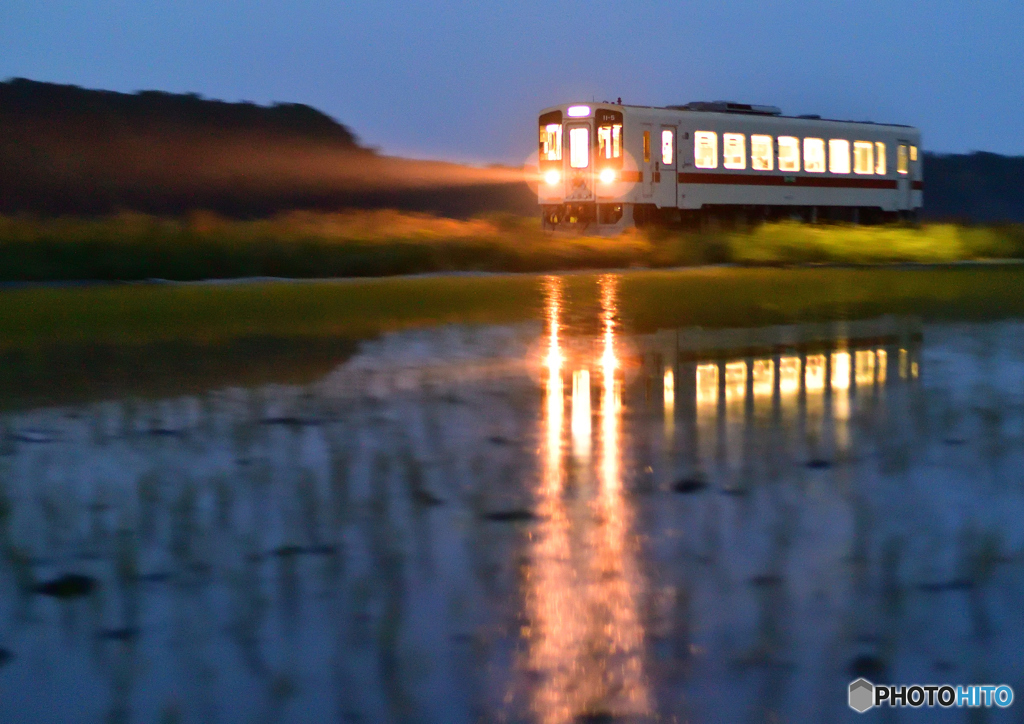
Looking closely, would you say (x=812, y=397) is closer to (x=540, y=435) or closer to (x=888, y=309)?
(x=540, y=435)

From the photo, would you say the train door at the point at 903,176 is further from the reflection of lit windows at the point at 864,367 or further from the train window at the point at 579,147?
the reflection of lit windows at the point at 864,367

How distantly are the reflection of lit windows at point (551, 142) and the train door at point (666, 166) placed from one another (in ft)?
7.57

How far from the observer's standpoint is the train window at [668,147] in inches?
1248

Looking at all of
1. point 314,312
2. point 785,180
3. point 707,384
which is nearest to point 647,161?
point 785,180

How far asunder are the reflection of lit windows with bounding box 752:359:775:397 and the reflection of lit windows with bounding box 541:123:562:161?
73.1ft

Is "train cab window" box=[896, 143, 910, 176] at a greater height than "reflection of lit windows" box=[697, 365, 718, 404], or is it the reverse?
"train cab window" box=[896, 143, 910, 176]

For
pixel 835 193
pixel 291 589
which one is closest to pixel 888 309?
pixel 291 589

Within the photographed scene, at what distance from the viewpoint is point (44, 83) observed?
88.0 m

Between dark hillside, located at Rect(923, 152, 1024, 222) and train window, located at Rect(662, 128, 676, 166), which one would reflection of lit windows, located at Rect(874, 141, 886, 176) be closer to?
train window, located at Rect(662, 128, 676, 166)

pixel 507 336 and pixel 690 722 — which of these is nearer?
pixel 690 722

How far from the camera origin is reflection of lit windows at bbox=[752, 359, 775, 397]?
29.4 ft

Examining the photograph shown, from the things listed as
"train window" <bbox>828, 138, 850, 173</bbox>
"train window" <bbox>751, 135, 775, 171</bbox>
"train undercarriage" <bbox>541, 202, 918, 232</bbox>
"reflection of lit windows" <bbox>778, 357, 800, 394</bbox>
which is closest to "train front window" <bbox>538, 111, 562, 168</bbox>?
"train undercarriage" <bbox>541, 202, 918, 232</bbox>

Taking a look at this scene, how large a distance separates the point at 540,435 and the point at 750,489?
1735 mm

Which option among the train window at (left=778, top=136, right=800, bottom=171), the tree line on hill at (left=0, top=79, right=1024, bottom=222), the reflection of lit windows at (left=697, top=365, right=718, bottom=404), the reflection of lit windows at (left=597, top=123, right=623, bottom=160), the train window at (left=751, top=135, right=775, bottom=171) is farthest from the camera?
the tree line on hill at (left=0, top=79, right=1024, bottom=222)
